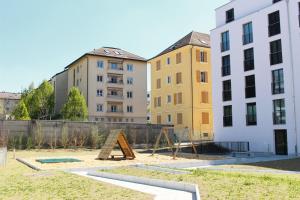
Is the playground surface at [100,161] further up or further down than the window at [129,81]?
further down

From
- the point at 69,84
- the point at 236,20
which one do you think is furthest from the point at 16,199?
the point at 69,84

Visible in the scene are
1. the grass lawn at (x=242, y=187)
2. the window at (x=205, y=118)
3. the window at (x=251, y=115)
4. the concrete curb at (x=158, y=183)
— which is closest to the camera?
the grass lawn at (x=242, y=187)

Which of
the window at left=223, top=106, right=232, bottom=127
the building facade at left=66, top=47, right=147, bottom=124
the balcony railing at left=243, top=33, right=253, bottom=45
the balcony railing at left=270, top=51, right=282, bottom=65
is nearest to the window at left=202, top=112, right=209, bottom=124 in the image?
the window at left=223, top=106, right=232, bottom=127

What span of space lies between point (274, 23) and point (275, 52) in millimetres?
2499

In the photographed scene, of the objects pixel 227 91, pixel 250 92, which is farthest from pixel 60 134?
pixel 250 92

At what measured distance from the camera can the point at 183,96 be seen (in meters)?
44.8

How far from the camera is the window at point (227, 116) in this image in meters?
32.3

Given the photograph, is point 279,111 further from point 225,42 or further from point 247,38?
point 225,42

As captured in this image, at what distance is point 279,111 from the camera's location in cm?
2750

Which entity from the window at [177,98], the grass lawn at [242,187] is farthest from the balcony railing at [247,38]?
the grass lawn at [242,187]

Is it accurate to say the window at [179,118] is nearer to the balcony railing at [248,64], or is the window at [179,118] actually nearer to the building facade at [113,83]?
the building facade at [113,83]

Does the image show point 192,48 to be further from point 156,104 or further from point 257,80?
point 257,80

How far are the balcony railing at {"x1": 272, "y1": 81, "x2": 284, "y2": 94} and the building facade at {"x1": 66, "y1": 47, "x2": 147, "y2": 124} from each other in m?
32.1

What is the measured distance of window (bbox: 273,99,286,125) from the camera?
27150mm
